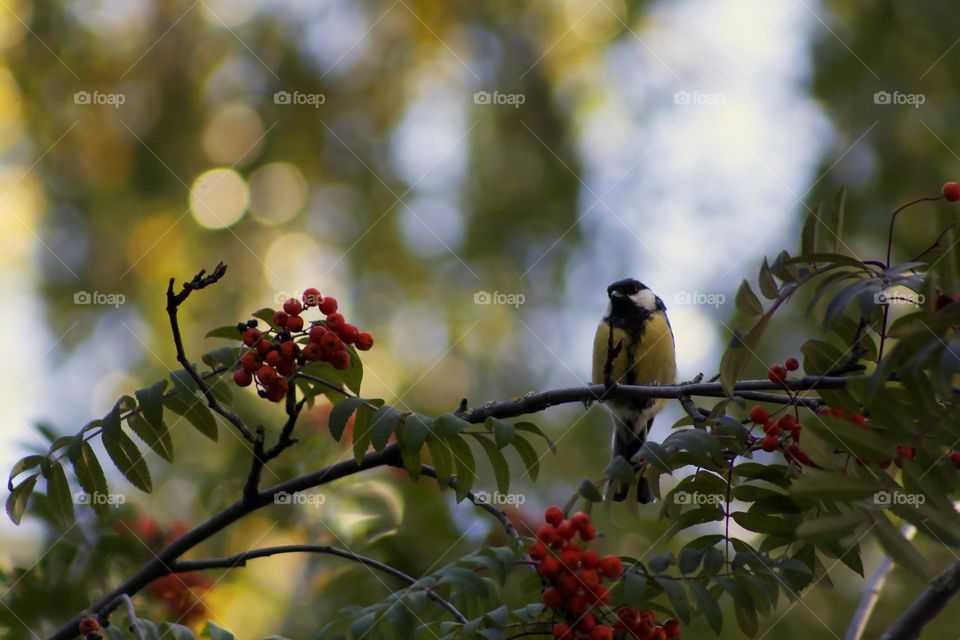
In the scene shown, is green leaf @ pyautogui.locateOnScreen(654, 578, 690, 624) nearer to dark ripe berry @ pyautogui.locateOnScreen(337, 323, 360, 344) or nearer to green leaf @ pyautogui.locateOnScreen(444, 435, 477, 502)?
green leaf @ pyautogui.locateOnScreen(444, 435, 477, 502)

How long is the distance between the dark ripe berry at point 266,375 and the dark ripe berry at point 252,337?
71 mm

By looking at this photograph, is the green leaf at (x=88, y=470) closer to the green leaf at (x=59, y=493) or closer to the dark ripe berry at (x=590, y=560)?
the green leaf at (x=59, y=493)

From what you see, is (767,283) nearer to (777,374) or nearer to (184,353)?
(777,374)

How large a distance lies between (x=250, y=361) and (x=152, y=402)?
0.25 metres

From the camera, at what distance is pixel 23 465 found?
7.79 ft

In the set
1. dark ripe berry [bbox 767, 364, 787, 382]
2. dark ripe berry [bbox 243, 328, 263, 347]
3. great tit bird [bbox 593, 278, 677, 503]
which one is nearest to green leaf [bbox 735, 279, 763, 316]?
dark ripe berry [bbox 767, 364, 787, 382]

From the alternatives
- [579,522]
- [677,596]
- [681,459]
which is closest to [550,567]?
[579,522]

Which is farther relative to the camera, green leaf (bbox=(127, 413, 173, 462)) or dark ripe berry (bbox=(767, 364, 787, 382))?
green leaf (bbox=(127, 413, 173, 462))

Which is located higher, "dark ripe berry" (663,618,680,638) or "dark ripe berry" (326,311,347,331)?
"dark ripe berry" (326,311,347,331)

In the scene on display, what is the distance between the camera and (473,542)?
12.6 feet

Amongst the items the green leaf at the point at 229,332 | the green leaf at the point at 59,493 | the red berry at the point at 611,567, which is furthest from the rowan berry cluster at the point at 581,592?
the green leaf at the point at 59,493

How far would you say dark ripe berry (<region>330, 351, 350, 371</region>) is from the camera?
95.2 inches

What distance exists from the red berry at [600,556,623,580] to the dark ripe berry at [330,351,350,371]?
82cm

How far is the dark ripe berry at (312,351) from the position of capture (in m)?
2.40
